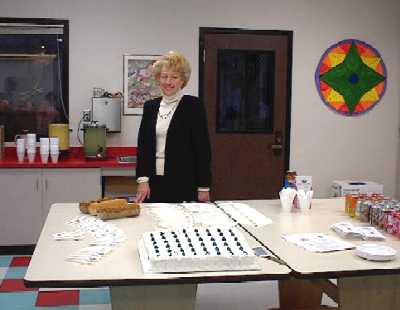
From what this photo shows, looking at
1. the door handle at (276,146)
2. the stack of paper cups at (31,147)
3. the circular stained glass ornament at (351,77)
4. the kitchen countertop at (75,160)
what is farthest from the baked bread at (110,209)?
the circular stained glass ornament at (351,77)

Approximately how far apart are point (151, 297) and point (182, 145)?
1436 mm

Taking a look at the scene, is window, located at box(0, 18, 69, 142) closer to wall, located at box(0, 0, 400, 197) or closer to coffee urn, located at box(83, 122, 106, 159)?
wall, located at box(0, 0, 400, 197)

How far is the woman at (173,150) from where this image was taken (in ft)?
10.9

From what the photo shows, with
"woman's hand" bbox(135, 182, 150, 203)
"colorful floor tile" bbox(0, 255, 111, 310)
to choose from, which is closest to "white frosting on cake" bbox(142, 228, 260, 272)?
"woman's hand" bbox(135, 182, 150, 203)

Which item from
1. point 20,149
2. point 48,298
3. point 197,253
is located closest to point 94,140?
point 20,149

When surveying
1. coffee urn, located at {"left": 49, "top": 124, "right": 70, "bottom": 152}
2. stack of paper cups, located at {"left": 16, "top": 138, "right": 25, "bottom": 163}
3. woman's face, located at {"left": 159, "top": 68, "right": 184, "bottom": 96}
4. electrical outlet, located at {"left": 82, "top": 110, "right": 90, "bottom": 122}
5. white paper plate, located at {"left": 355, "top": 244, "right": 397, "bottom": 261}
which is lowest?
white paper plate, located at {"left": 355, "top": 244, "right": 397, "bottom": 261}

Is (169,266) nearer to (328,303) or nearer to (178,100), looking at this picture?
(178,100)

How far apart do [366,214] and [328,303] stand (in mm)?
1105

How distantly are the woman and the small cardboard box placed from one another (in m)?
2.31

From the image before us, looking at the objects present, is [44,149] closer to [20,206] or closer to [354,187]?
[20,206]

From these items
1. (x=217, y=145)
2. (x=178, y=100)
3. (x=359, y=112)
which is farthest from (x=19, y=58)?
(x=359, y=112)

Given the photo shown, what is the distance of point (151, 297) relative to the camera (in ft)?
6.57

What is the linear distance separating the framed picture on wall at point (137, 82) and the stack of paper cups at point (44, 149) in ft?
2.69

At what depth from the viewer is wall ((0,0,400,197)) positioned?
16.6 feet
